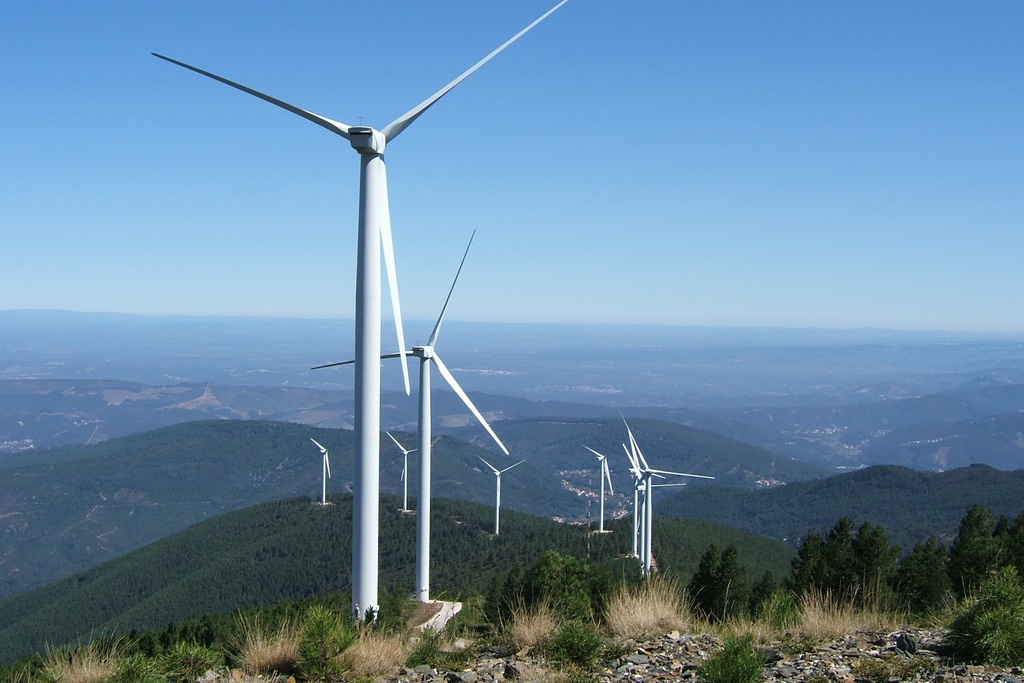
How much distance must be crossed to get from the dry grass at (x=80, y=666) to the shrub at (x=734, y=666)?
24.9ft

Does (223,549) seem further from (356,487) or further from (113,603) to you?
(356,487)

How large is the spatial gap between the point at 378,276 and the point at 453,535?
12452 cm

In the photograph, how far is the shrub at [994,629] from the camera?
1108 centimetres

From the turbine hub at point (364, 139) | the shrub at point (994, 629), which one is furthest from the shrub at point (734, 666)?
the turbine hub at point (364, 139)

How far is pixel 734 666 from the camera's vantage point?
33.1ft

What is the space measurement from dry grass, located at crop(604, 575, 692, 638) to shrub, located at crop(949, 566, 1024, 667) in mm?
4090

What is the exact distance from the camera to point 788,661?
460 inches

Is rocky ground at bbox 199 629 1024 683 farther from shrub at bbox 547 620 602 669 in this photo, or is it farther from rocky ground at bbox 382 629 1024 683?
shrub at bbox 547 620 602 669

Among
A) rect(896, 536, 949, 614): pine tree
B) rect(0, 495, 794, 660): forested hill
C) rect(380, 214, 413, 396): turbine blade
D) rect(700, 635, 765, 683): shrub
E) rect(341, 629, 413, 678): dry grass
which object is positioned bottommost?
rect(0, 495, 794, 660): forested hill

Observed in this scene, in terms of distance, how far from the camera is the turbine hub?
16703 millimetres

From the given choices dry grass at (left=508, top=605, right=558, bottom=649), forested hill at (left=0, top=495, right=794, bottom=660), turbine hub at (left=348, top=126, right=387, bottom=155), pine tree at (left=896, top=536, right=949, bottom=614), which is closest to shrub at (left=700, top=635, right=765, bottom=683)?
dry grass at (left=508, top=605, right=558, bottom=649)

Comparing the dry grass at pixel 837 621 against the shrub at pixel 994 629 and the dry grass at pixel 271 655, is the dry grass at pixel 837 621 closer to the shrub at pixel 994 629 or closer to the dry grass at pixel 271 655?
the shrub at pixel 994 629

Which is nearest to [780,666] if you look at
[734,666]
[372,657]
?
[734,666]

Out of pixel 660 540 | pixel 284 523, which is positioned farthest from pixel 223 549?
pixel 660 540
